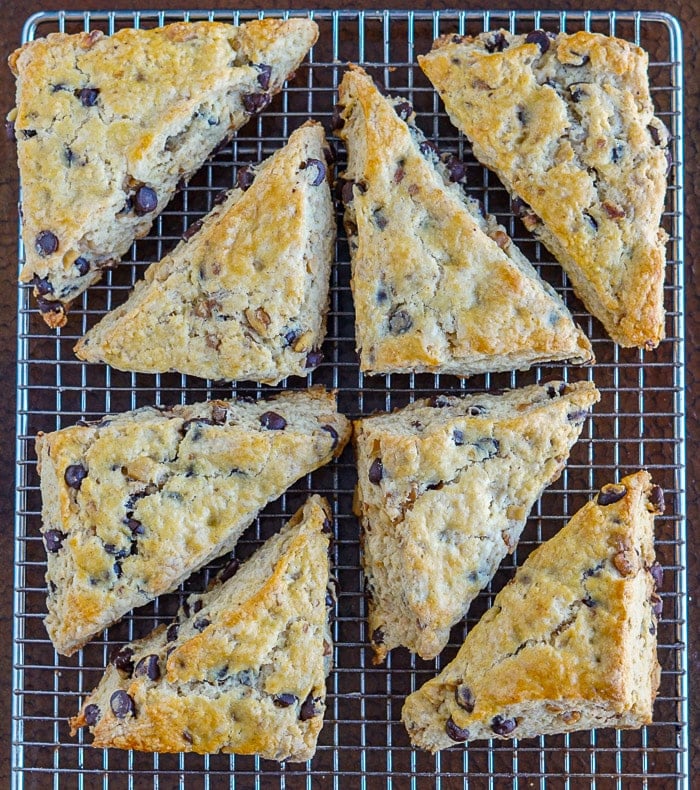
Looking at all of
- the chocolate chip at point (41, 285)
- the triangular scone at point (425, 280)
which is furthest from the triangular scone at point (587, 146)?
the chocolate chip at point (41, 285)

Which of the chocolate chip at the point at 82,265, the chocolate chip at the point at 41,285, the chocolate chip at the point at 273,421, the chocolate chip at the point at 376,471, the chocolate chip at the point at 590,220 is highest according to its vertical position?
the chocolate chip at the point at 590,220

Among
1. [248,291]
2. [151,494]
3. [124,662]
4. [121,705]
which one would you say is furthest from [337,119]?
[121,705]

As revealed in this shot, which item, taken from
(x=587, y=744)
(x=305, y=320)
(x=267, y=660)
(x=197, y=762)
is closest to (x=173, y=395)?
(x=305, y=320)

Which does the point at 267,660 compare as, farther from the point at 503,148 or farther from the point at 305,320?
the point at 503,148

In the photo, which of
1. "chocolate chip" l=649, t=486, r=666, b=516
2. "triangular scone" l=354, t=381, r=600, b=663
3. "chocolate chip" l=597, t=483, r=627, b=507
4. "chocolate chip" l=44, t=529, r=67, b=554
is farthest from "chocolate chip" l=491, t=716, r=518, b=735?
"chocolate chip" l=44, t=529, r=67, b=554

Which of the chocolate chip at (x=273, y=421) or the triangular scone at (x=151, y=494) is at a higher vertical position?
the chocolate chip at (x=273, y=421)

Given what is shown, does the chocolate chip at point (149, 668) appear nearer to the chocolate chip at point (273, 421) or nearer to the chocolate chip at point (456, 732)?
the chocolate chip at point (273, 421)
